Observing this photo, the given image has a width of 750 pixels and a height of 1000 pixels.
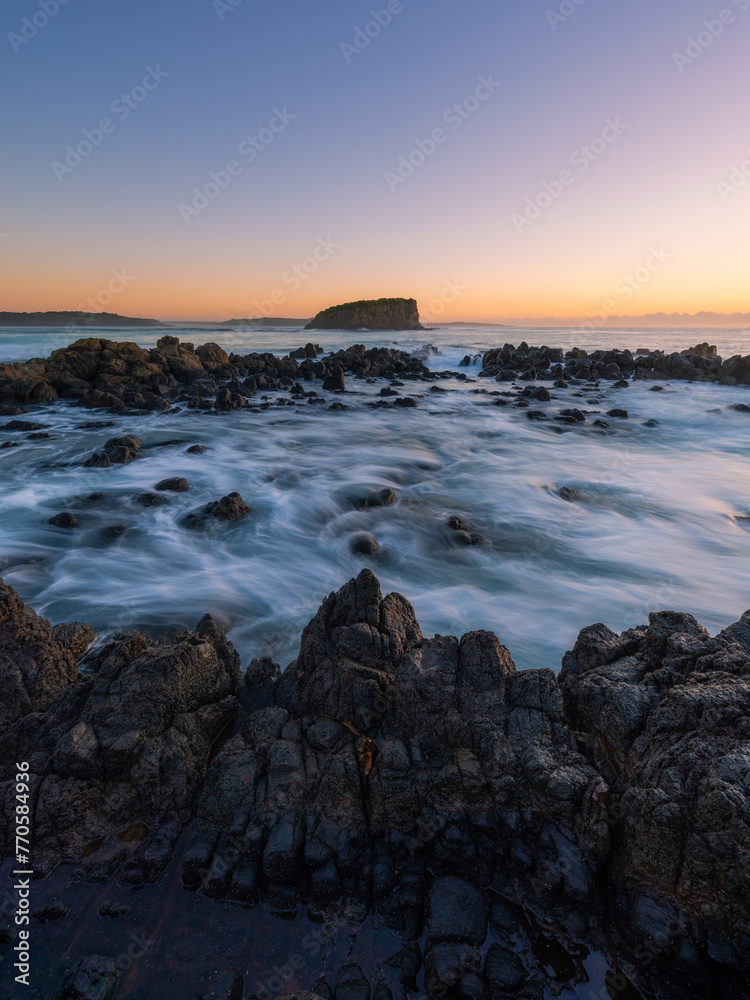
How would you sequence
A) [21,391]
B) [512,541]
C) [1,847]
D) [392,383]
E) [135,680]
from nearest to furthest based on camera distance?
1. [1,847]
2. [135,680]
3. [512,541]
4. [21,391]
5. [392,383]

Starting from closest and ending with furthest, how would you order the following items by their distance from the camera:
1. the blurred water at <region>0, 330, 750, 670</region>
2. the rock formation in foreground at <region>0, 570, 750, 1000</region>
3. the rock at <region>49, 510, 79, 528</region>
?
1. the rock formation in foreground at <region>0, 570, 750, 1000</region>
2. the blurred water at <region>0, 330, 750, 670</region>
3. the rock at <region>49, 510, 79, 528</region>

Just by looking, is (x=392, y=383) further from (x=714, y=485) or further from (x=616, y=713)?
(x=616, y=713)

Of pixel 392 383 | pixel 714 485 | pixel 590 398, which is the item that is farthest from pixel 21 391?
pixel 590 398

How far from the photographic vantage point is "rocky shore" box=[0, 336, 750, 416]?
68.7 feet

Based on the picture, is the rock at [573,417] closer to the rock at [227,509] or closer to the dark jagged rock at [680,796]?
the rock at [227,509]

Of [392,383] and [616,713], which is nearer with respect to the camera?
[616,713]

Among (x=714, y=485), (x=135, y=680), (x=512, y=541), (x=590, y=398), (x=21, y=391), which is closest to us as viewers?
(x=135, y=680)

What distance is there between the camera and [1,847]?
10.1 ft

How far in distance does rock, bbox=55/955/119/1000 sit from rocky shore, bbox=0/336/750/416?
769 inches

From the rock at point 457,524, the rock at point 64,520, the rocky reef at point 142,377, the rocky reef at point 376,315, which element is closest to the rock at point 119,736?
the rock at point 64,520

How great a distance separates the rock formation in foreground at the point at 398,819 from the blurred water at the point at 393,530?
2064 millimetres

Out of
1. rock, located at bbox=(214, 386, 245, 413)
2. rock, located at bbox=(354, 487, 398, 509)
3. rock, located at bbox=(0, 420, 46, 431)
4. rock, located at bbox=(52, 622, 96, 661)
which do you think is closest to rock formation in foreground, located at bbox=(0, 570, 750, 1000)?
rock, located at bbox=(52, 622, 96, 661)

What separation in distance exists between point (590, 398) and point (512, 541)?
20.2 metres

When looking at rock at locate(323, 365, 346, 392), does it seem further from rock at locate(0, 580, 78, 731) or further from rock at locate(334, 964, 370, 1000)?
rock at locate(334, 964, 370, 1000)
